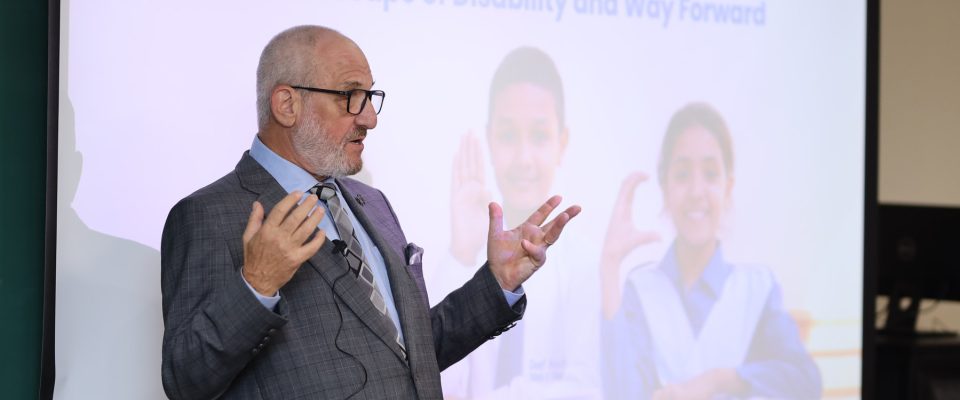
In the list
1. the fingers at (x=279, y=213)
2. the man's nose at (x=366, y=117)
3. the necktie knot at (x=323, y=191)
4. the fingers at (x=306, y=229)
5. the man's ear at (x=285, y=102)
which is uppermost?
the man's ear at (x=285, y=102)

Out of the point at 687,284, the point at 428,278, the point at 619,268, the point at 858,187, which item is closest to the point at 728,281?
the point at 687,284

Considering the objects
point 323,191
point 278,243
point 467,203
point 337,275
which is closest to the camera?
point 278,243

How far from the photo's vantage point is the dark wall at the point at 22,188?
2625mm

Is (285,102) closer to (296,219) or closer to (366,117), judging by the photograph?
(366,117)

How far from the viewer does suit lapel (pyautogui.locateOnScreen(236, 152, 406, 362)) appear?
190 cm

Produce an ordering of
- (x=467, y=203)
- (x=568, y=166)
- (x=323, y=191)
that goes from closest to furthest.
→ (x=323, y=191), (x=467, y=203), (x=568, y=166)

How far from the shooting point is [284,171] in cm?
199

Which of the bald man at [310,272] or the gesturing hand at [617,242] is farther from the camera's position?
the gesturing hand at [617,242]

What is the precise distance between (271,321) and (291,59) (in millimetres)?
591

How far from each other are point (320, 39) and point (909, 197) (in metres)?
3.49

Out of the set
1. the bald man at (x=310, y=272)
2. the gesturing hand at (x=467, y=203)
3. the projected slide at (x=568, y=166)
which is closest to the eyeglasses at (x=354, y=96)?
the bald man at (x=310, y=272)

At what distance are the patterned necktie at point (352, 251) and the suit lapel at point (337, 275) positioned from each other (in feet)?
0.07

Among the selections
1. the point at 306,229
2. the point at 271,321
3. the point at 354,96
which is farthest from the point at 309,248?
the point at 354,96

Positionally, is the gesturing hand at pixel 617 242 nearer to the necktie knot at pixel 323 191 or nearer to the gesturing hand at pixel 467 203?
the gesturing hand at pixel 467 203
